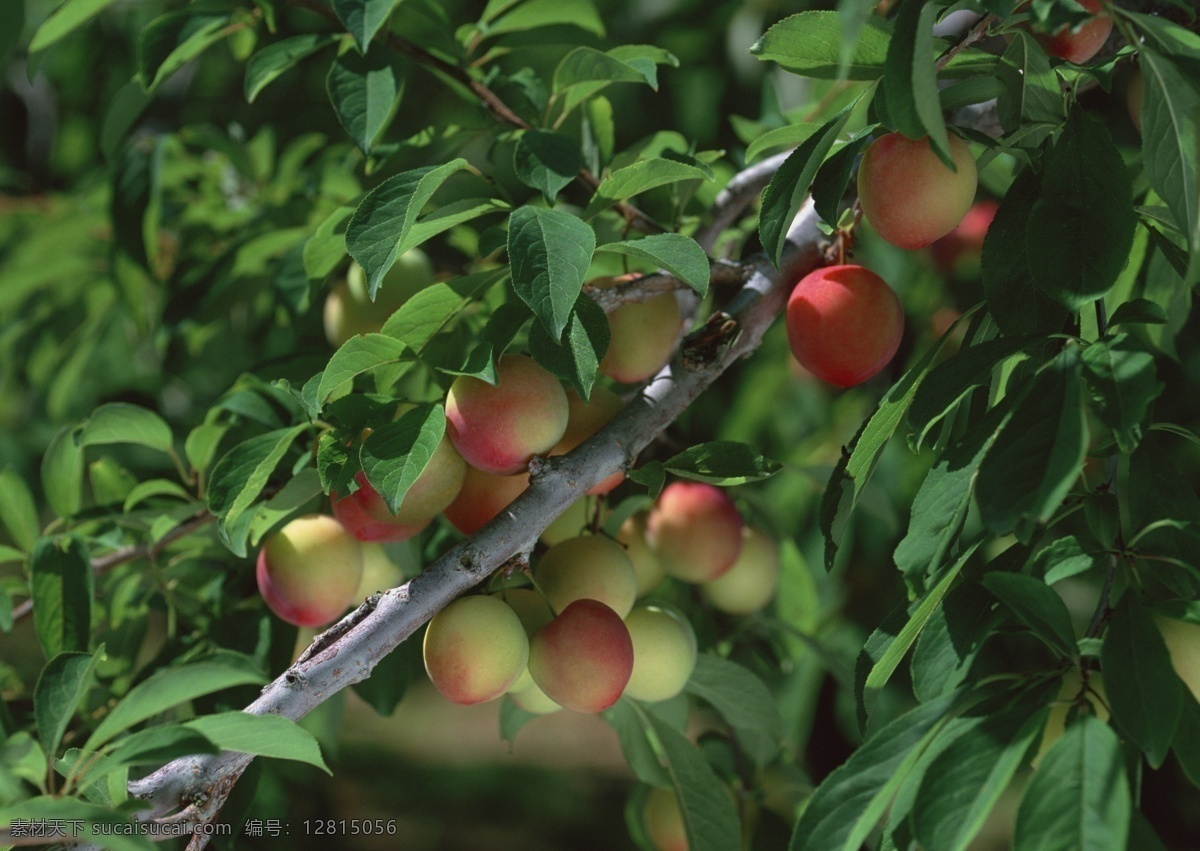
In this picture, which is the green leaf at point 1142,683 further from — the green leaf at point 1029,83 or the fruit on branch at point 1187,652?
the green leaf at point 1029,83

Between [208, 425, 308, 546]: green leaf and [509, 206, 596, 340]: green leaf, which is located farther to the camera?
[208, 425, 308, 546]: green leaf

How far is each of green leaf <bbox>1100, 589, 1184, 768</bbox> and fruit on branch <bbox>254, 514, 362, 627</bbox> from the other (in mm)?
479

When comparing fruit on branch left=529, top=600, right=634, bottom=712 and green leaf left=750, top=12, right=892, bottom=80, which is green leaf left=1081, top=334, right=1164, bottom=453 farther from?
fruit on branch left=529, top=600, right=634, bottom=712

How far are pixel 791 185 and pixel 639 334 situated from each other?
197 mm

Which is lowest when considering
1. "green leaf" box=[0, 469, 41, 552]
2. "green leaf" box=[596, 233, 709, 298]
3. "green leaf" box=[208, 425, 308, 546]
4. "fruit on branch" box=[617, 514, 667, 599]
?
"fruit on branch" box=[617, 514, 667, 599]

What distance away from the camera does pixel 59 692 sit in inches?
20.2

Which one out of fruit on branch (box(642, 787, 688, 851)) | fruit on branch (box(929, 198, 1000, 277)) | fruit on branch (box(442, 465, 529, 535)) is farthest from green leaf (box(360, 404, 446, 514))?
fruit on branch (box(929, 198, 1000, 277))

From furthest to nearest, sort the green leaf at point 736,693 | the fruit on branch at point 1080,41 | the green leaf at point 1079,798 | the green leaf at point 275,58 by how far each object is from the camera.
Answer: the green leaf at point 736,693 → the green leaf at point 275,58 → the fruit on branch at point 1080,41 → the green leaf at point 1079,798

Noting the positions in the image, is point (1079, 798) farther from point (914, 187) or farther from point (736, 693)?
point (736, 693)

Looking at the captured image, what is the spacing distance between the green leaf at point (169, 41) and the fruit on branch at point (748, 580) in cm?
59

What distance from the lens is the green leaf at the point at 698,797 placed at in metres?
0.74

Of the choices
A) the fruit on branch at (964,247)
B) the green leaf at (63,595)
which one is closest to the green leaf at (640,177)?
the green leaf at (63,595)

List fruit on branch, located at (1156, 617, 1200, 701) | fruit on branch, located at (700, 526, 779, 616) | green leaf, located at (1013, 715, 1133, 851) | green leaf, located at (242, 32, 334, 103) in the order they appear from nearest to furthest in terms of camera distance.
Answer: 1. green leaf, located at (1013, 715, 1133, 851)
2. fruit on branch, located at (1156, 617, 1200, 701)
3. green leaf, located at (242, 32, 334, 103)
4. fruit on branch, located at (700, 526, 779, 616)

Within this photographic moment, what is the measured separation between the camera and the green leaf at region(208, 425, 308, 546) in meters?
0.61
